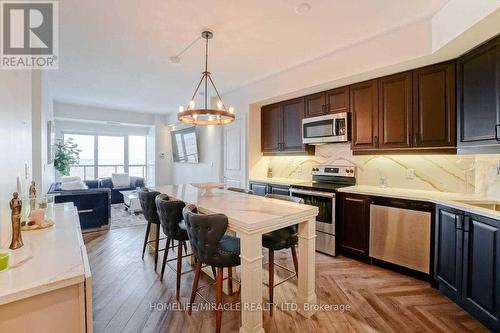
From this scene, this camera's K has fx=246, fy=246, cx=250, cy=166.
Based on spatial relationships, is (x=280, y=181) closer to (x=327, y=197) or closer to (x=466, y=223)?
(x=327, y=197)

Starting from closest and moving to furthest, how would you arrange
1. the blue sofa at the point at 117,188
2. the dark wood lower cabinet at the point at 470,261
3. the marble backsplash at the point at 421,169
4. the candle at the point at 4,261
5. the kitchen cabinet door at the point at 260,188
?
the candle at the point at 4,261 → the dark wood lower cabinet at the point at 470,261 → the marble backsplash at the point at 421,169 → the kitchen cabinet door at the point at 260,188 → the blue sofa at the point at 117,188

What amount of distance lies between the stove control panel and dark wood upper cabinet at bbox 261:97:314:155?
0.32 m

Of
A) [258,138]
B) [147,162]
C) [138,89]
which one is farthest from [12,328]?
[147,162]

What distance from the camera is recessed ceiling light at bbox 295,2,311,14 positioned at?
2232mm

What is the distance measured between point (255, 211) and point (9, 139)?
1681 mm

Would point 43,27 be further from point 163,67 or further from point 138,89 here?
point 138,89

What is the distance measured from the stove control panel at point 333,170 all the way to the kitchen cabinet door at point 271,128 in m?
0.81

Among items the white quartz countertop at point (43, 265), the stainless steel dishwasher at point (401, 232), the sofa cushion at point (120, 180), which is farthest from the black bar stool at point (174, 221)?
the sofa cushion at point (120, 180)

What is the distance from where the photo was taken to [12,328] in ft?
3.15

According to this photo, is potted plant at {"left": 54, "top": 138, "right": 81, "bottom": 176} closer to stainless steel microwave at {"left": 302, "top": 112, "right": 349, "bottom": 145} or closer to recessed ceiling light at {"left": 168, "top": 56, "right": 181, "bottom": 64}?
recessed ceiling light at {"left": 168, "top": 56, "right": 181, "bottom": 64}

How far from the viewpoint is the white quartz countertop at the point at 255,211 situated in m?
1.78

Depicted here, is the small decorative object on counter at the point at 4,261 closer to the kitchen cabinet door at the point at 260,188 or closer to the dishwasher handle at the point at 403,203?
the dishwasher handle at the point at 403,203

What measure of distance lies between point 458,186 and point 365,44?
198cm

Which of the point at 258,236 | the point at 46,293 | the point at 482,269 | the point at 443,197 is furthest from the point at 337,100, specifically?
the point at 46,293
